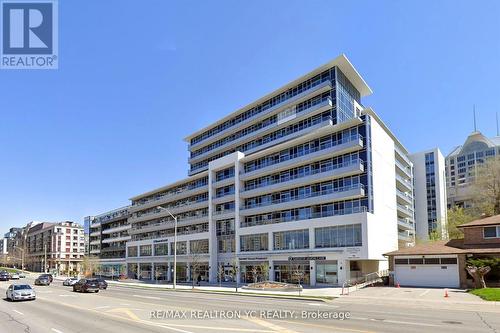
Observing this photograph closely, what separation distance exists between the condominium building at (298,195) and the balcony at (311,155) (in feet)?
0.50

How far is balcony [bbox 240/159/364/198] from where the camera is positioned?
53.4m

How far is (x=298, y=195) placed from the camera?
60781 mm

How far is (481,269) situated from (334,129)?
25.0m

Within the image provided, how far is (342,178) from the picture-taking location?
182 feet

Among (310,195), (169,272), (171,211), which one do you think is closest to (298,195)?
(310,195)

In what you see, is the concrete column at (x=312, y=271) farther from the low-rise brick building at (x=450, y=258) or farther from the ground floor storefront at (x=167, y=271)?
the ground floor storefront at (x=167, y=271)

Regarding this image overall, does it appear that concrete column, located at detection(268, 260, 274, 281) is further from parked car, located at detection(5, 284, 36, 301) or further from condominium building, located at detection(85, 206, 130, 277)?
condominium building, located at detection(85, 206, 130, 277)

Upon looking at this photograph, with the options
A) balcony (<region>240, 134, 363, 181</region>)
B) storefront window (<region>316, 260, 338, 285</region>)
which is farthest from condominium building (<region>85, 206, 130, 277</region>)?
storefront window (<region>316, 260, 338, 285</region>)

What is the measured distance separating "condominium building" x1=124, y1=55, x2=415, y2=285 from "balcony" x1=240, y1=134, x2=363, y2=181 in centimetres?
15

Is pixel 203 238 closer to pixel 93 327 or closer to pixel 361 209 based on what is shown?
pixel 361 209

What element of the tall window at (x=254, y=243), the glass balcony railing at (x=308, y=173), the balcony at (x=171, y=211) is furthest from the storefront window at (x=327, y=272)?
the balcony at (x=171, y=211)

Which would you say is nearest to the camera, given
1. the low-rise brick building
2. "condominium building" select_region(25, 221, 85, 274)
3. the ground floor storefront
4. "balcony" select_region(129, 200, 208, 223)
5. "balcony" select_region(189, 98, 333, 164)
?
the low-rise brick building

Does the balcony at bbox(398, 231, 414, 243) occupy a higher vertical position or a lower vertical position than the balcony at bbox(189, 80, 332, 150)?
lower

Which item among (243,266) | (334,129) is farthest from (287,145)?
(243,266)
